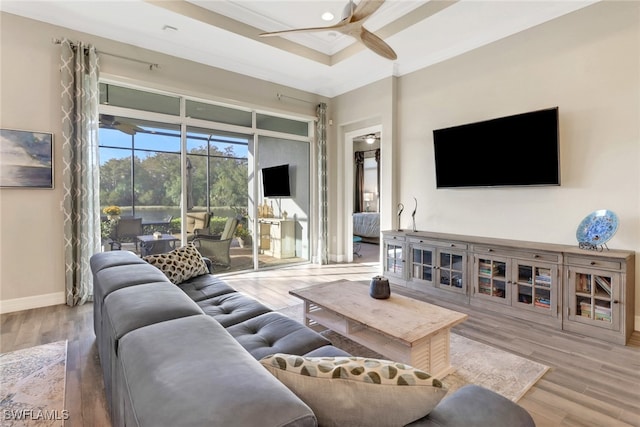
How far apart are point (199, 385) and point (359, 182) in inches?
387

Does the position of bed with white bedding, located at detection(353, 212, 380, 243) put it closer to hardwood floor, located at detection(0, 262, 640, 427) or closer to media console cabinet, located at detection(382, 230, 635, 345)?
media console cabinet, located at detection(382, 230, 635, 345)

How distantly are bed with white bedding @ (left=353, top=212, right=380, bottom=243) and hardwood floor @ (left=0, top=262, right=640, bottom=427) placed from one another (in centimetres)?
448

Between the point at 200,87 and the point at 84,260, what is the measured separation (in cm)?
279

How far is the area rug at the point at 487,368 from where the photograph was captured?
215 centimetres

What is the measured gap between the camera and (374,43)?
3.18 meters

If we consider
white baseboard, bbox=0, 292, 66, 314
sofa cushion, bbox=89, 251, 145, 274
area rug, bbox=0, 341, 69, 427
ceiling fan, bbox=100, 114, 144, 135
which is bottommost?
area rug, bbox=0, 341, 69, 427

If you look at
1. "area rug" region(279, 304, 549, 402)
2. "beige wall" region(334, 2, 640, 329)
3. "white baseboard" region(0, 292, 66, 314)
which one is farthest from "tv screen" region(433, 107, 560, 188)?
"white baseboard" region(0, 292, 66, 314)

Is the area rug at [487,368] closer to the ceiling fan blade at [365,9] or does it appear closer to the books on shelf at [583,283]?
the books on shelf at [583,283]

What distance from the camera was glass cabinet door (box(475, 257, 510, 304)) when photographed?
349cm

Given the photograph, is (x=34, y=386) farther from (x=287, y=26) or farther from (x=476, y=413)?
(x=287, y=26)

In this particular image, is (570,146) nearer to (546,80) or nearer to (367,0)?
(546,80)

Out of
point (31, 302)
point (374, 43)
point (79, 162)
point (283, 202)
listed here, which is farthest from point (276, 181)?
point (31, 302)

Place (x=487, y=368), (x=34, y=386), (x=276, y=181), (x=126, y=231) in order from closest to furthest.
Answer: (x=34, y=386), (x=487, y=368), (x=126, y=231), (x=276, y=181)

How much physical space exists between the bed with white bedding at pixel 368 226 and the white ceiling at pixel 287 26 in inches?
167
